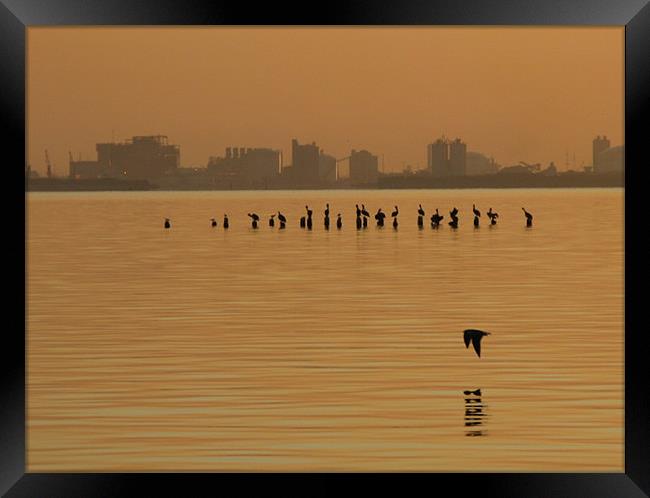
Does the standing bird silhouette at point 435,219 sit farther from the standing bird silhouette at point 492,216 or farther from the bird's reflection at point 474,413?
the bird's reflection at point 474,413

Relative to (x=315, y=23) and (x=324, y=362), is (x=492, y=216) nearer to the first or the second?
(x=324, y=362)

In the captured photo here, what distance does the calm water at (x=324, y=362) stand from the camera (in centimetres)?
784

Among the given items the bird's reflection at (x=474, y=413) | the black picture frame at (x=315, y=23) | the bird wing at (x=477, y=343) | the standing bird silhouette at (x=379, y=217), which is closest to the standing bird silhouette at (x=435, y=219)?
the standing bird silhouette at (x=379, y=217)

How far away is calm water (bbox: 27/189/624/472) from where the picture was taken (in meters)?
7.84

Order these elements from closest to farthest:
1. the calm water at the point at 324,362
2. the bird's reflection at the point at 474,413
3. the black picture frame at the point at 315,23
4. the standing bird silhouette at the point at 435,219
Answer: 1. the black picture frame at the point at 315,23
2. the calm water at the point at 324,362
3. the bird's reflection at the point at 474,413
4. the standing bird silhouette at the point at 435,219

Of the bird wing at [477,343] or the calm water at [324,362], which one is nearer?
the calm water at [324,362]

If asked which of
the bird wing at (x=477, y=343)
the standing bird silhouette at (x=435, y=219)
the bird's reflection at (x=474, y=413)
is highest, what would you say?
the standing bird silhouette at (x=435, y=219)

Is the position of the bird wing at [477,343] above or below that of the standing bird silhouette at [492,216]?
below

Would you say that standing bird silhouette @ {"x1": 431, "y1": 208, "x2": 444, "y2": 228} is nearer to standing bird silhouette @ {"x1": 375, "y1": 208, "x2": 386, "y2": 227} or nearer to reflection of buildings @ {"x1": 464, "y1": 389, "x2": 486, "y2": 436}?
standing bird silhouette @ {"x1": 375, "y1": 208, "x2": 386, "y2": 227}

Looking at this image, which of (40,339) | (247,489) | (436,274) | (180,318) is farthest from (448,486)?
(436,274)

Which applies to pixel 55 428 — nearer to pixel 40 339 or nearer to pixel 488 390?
pixel 488 390

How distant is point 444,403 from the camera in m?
9.48

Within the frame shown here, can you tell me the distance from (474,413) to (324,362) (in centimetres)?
319

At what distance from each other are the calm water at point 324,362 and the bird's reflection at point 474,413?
0.12 feet
